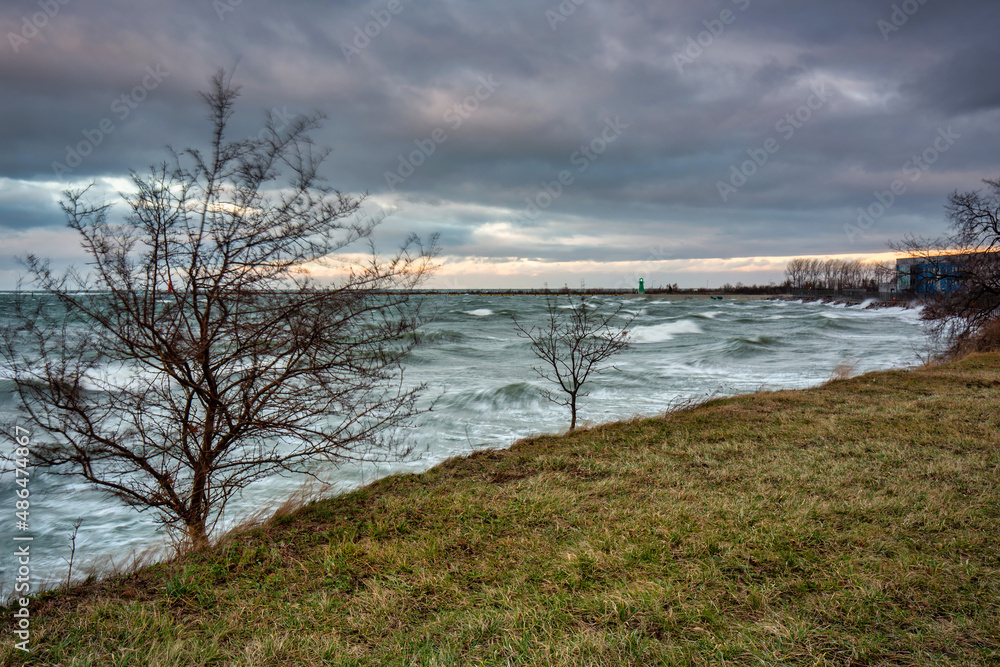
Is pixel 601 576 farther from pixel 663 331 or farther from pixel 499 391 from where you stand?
pixel 663 331

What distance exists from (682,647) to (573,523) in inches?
75.9

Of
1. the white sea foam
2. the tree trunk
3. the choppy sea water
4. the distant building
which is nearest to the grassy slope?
the tree trunk

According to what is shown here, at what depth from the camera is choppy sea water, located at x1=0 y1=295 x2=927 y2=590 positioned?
25.0ft

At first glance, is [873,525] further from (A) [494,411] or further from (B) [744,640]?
(A) [494,411]

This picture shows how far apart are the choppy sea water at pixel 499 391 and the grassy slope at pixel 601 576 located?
72.8 inches

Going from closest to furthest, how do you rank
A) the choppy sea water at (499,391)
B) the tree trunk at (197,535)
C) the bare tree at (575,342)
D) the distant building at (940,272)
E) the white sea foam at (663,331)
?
1. the tree trunk at (197,535)
2. the choppy sea water at (499,391)
3. the bare tree at (575,342)
4. the distant building at (940,272)
5. the white sea foam at (663,331)

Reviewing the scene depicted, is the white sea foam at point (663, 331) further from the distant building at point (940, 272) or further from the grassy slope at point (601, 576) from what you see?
the grassy slope at point (601, 576)

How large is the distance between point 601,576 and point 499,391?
12.7 metres

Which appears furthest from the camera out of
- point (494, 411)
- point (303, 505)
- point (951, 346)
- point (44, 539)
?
point (951, 346)

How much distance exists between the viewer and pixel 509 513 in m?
5.23

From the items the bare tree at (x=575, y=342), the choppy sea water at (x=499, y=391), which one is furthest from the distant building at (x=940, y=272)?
the bare tree at (x=575, y=342)

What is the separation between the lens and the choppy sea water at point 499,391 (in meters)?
7.63

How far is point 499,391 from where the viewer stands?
649 inches

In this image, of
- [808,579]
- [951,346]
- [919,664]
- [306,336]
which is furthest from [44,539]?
[951,346]
